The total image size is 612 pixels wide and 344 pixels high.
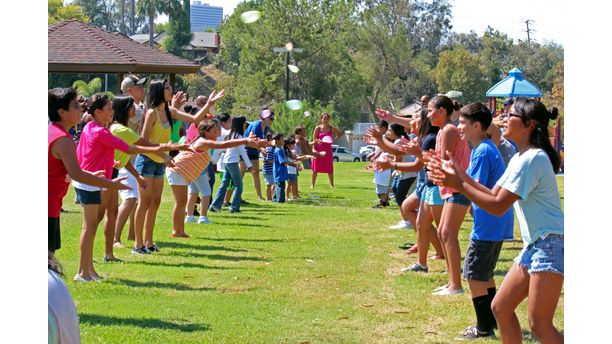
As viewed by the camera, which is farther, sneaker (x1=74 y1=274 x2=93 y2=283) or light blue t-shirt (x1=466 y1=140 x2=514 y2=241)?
sneaker (x1=74 y1=274 x2=93 y2=283)

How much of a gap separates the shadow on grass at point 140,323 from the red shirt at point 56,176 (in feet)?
2.67

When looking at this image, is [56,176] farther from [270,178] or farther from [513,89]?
[270,178]

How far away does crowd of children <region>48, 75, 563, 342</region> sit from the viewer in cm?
506

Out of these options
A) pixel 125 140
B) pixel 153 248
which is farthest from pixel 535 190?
pixel 153 248

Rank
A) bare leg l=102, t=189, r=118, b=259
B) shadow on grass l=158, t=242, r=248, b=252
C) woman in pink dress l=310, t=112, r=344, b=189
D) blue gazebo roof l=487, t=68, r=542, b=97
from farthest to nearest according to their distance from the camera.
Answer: woman in pink dress l=310, t=112, r=344, b=189, blue gazebo roof l=487, t=68, r=542, b=97, shadow on grass l=158, t=242, r=248, b=252, bare leg l=102, t=189, r=118, b=259

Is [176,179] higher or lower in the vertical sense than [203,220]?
higher

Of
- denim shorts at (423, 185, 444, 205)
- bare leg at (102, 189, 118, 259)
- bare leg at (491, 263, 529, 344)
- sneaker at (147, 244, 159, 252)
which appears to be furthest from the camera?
sneaker at (147, 244, 159, 252)

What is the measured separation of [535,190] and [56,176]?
3.51 metres

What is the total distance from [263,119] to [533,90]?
5.28 m

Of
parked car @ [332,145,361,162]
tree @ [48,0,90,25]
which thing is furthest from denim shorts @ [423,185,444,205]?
parked car @ [332,145,361,162]

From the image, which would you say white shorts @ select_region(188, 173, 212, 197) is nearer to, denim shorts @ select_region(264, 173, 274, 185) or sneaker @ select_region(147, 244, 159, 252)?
sneaker @ select_region(147, 244, 159, 252)

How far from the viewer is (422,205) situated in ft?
31.0

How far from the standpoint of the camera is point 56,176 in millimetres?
6836
